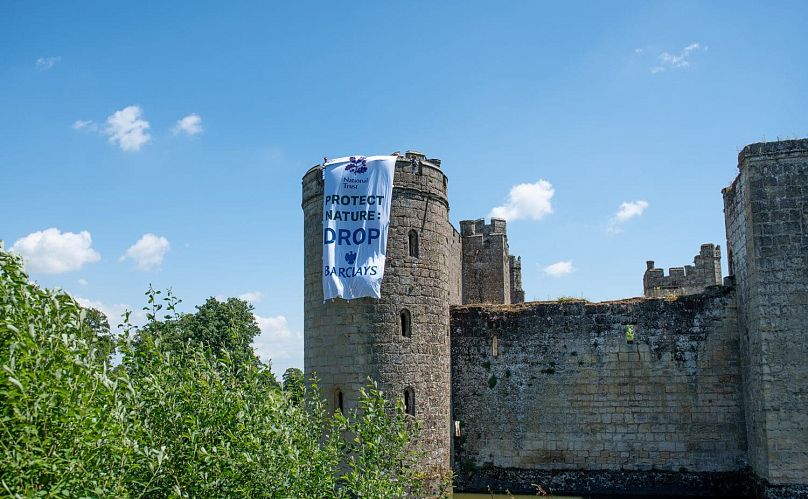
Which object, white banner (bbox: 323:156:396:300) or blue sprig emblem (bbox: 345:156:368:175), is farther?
blue sprig emblem (bbox: 345:156:368:175)

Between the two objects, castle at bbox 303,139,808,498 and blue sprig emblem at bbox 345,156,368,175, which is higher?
blue sprig emblem at bbox 345,156,368,175

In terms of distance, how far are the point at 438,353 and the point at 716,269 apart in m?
A: 18.6

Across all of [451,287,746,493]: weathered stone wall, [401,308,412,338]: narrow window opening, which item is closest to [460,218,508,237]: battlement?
[451,287,746,493]: weathered stone wall

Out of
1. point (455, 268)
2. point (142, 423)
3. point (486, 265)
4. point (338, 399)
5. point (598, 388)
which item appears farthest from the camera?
point (486, 265)

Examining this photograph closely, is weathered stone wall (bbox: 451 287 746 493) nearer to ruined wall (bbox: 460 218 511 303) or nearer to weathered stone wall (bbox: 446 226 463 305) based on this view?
weathered stone wall (bbox: 446 226 463 305)

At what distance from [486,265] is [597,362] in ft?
28.6

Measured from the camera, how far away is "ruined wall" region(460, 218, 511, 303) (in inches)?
1098

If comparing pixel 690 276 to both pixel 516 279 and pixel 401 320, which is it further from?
pixel 401 320

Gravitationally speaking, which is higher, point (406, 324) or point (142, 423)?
point (406, 324)

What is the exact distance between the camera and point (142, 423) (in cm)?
910

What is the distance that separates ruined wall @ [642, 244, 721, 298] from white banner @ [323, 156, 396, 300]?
59.5 ft

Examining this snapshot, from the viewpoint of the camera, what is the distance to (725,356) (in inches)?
753

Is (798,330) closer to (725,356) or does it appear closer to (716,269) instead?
(725,356)

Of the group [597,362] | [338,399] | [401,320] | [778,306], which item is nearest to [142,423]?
[338,399]
